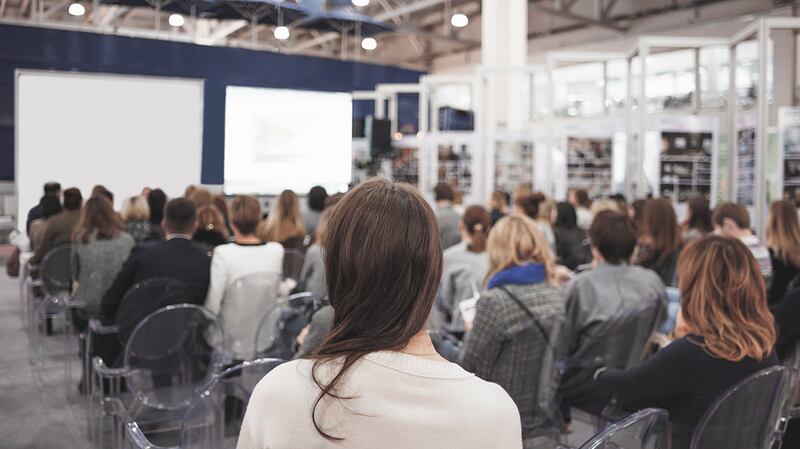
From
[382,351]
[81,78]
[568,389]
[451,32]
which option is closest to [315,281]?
[568,389]

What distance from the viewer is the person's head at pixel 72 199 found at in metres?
5.83

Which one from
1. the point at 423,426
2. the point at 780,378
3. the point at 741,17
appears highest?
the point at 741,17

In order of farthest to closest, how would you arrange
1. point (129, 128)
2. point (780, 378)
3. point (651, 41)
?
1. point (129, 128)
2. point (651, 41)
3. point (780, 378)

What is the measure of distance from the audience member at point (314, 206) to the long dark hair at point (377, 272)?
16.9 feet

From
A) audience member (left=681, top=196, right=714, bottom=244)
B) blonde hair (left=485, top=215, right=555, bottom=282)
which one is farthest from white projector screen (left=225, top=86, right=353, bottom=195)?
blonde hair (left=485, top=215, right=555, bottom=282)

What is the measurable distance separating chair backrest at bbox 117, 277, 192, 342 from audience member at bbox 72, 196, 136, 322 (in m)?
1.15

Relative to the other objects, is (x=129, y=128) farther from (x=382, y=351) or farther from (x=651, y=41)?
(x=382, y=351)

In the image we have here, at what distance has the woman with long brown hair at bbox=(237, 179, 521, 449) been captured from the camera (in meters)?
1.11

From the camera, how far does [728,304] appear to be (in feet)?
7.70

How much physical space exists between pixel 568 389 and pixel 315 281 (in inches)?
57.2

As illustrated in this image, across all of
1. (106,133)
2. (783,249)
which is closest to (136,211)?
(106,133)

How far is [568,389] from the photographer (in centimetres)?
336

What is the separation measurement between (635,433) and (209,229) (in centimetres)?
390

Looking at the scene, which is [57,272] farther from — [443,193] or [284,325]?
[443,193]
